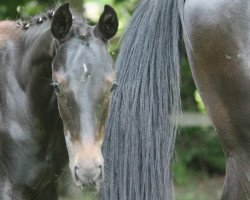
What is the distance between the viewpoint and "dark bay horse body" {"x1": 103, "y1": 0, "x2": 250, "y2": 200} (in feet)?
15.8

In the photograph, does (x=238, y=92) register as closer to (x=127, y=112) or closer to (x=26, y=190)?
(x=127, y=112)

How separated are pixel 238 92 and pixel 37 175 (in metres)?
1.20

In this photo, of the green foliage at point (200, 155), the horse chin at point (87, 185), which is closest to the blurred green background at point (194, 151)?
the green foliage at point (200, 155)

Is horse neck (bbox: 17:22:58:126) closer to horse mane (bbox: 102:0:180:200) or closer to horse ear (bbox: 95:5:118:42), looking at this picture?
horse ear (bbox: 95:5:118:42)

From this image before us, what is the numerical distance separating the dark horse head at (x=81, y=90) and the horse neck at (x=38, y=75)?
322mm

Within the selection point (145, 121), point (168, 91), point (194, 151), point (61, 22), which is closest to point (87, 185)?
point (61, 22)

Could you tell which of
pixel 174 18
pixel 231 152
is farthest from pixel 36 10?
pixel 231 152

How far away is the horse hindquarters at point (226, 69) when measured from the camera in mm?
4770

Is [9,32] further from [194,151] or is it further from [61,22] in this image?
[194,151]

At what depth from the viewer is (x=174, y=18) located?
207 inches

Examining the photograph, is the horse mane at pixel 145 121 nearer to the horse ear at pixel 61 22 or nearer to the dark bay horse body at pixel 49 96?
the dark bay horse body at pixel 49 96

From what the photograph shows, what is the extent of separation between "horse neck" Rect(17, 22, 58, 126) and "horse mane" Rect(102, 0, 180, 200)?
454 mm

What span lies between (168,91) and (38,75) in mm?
829

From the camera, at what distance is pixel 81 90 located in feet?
14.0
